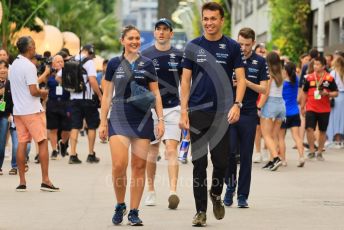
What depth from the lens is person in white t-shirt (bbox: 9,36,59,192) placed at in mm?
13414

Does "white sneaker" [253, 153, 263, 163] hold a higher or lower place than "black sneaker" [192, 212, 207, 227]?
lower

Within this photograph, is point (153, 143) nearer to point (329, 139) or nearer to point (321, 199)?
point (321, 199)

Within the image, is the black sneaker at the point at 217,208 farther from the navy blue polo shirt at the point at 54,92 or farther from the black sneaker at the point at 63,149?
the black sneaker at the point at 63,149

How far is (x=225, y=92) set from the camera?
1040 cm

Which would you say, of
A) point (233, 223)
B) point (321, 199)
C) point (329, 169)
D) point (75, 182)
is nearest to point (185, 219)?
point (233, 223)

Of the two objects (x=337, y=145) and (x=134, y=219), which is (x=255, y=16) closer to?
(x=337, y=145)

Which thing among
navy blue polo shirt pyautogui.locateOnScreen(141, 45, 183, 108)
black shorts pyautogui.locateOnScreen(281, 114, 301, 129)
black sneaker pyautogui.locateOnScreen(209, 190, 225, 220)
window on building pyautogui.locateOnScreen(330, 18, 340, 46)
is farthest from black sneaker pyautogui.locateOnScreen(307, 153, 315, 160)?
window on building pyautogui.locateOnScreen(330, 18, 340, 46)

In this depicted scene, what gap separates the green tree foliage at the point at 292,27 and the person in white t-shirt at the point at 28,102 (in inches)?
1000

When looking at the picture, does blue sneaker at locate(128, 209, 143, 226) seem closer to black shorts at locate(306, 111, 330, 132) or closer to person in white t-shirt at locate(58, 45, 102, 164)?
person in white t-shirt at locate(58, 45, 102, 164)

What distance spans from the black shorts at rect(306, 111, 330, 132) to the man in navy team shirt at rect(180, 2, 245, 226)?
938 centimetres

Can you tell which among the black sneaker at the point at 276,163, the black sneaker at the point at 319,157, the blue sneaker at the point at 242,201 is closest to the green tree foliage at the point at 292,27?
the black sneaker at the point at 319,157

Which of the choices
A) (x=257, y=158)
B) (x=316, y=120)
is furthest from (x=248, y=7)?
(x=257, y=158)

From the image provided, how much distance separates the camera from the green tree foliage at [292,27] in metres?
38.5

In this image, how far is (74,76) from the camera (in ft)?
61.1
